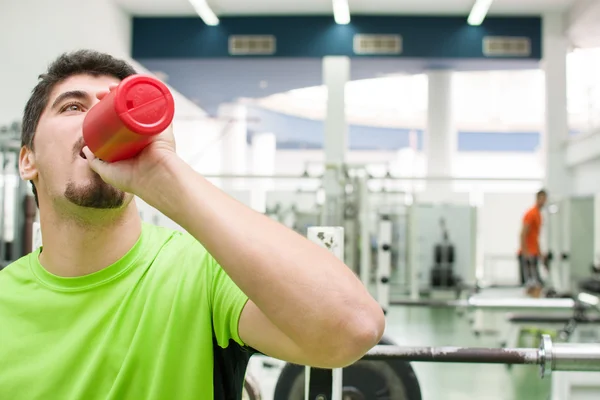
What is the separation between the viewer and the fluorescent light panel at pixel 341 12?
7.07 m

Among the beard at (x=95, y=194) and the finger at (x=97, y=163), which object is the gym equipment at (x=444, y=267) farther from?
the finger at (x=97, y=163)

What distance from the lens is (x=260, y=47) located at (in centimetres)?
782

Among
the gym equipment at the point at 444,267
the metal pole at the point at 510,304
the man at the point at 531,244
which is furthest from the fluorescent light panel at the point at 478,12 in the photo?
the metal pole at the point at 510,304

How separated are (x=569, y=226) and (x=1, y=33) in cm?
607

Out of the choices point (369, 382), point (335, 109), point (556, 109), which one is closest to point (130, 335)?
point (369, 382)

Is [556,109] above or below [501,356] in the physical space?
above

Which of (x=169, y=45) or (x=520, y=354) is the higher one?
(x=169, y=45)

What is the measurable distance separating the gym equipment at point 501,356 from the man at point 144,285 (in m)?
0.34

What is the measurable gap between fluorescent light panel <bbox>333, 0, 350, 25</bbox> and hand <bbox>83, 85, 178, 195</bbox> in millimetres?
6714

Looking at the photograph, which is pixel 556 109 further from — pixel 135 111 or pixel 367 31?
pixel 135 111

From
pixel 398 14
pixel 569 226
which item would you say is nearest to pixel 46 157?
pixel 569 226

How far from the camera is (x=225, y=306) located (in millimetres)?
917

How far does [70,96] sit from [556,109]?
7589 mm

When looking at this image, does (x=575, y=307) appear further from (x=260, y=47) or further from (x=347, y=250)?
(x=260, y=47)
